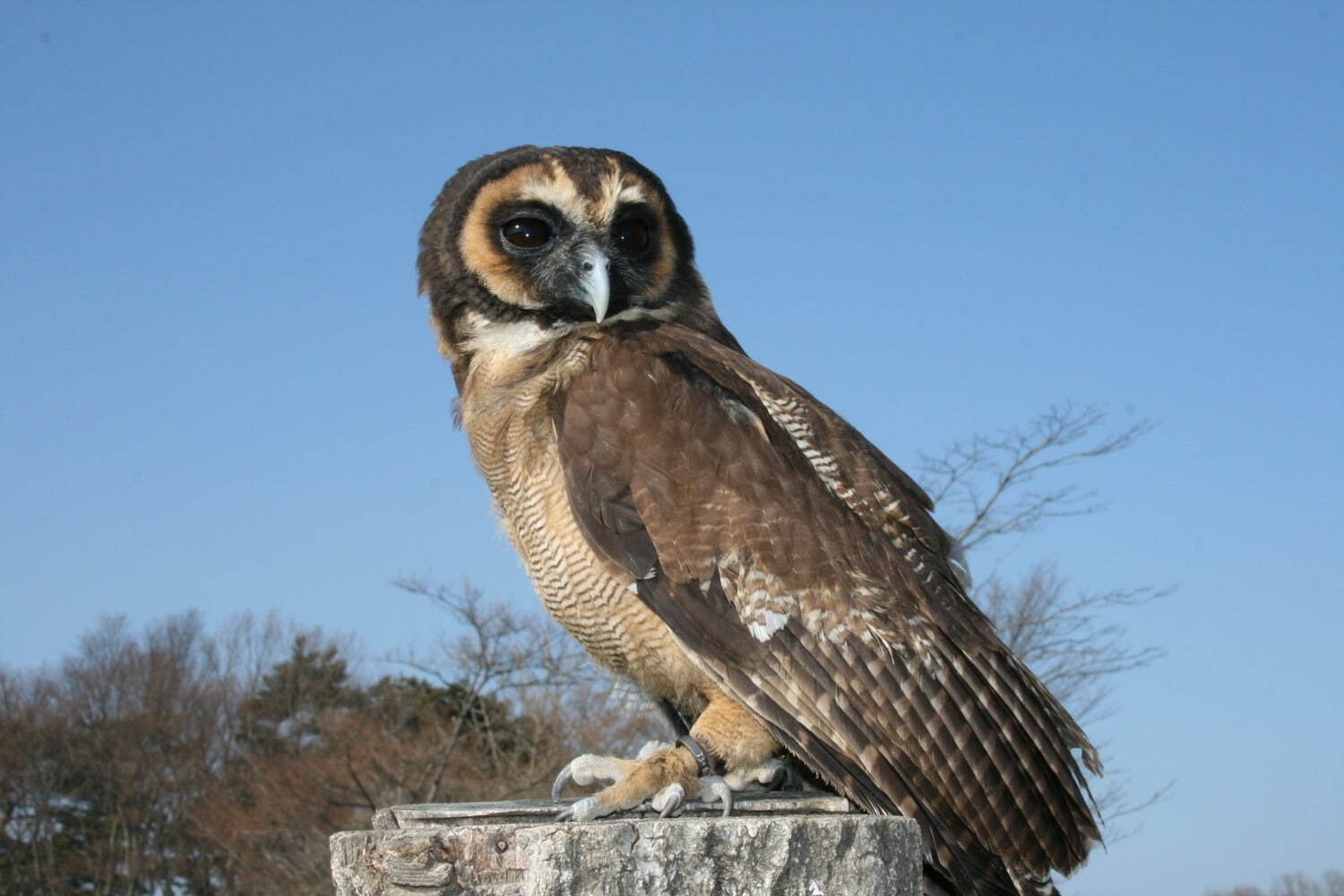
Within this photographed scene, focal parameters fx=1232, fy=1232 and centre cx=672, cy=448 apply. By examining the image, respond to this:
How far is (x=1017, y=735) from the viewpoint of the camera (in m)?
3.59

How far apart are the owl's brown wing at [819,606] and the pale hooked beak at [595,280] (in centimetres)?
11

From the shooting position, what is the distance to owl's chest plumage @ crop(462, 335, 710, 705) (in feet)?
12.0

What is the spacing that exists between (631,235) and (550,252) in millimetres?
305

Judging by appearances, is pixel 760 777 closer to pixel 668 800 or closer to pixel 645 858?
pixel 668 800

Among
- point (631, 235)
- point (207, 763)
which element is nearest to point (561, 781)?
point (631, 235)

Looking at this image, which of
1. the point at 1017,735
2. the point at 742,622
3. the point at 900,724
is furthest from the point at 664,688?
the point at 1017,735

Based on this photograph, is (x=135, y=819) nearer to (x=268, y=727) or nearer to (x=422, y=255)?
(x=268, y=727)

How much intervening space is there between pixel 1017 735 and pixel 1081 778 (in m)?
0.29

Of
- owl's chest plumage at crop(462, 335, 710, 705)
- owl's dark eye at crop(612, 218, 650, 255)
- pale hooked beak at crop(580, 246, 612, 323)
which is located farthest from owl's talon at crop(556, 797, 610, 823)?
owl's dark eye at crop(612, 218, 650, 255)

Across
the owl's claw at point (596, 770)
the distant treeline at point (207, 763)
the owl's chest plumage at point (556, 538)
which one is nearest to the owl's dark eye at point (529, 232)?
the owl's chest plumage at point (556, 538)

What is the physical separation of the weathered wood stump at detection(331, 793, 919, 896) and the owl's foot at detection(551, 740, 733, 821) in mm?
333

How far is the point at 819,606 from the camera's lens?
357cm

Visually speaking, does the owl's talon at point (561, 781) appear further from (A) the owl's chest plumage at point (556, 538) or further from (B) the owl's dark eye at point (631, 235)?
(B) the owl's dark eye at point (631, 235)

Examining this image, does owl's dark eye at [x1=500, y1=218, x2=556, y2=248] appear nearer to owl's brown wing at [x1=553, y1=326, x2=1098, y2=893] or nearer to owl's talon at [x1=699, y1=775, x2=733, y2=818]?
owl's brown wing at [x1=553, y1=326, x2=1098, y2=893]
